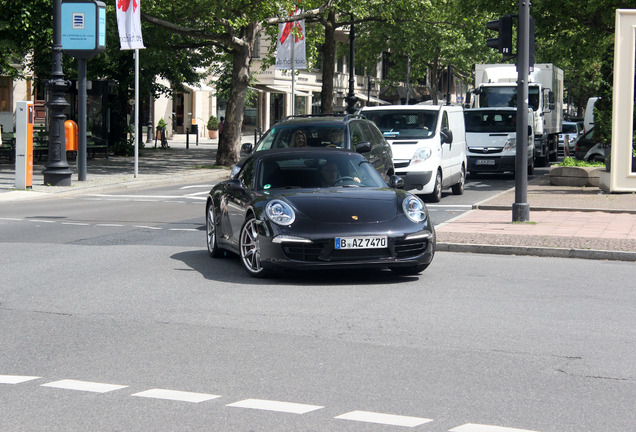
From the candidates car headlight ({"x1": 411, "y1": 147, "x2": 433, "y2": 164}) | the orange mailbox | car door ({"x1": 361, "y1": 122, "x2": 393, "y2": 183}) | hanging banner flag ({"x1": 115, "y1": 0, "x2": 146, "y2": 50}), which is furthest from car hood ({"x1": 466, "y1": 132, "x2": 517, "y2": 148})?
car door ({"x1": 361, "y1": 122, "x2": 393, "y2": 183})

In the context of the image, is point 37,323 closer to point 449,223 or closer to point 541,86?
point 449,223

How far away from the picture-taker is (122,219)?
58.0ft

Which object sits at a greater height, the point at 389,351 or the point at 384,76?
the point at 384,76

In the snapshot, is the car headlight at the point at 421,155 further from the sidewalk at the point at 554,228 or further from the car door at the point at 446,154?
the sidewalk at the point at 554,228

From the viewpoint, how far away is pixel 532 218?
55.0 feet

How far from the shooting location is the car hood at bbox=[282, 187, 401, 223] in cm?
1037

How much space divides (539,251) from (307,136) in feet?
16.0

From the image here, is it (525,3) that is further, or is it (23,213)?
(23,213)

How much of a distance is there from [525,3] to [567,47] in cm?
1684

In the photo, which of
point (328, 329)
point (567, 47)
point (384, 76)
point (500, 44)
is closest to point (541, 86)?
point (567, 47)

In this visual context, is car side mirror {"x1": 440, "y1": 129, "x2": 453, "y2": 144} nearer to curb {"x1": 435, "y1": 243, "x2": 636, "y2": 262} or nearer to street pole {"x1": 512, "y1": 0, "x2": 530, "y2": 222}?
street pole {"x1": 512, "y1": 0, "x2": 530, "y2": 222}

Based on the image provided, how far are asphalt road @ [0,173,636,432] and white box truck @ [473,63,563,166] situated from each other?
79.1 ft

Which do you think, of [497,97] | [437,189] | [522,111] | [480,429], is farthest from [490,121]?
[480,429]

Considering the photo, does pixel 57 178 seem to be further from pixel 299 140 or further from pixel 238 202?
pixel 238 202
